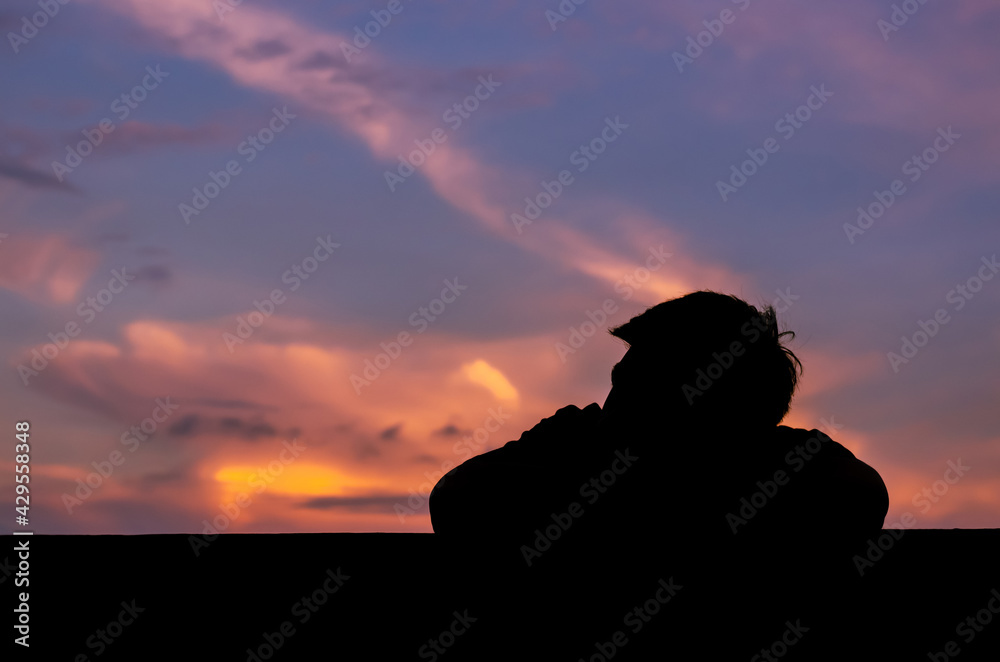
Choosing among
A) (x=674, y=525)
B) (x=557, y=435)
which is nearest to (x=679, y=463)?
(x=674, y=525)

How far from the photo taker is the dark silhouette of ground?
2369mm

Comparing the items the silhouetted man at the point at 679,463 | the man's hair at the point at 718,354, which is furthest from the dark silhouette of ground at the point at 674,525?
the man's hair at the point at 718,354

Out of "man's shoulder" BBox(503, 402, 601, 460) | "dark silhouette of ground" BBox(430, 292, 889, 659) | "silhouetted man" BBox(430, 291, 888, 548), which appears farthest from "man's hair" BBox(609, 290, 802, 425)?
"man's shoulder" BBox(503, 402, 601, 460)

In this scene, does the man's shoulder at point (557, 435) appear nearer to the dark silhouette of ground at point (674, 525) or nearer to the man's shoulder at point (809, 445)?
the dark silhouette of ground at point (674, 525)

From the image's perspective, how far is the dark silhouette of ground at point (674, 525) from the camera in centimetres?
237

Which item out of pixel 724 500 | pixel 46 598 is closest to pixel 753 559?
pixel 724 500

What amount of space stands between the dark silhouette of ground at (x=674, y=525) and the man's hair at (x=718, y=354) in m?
0.11

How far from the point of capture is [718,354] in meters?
2.67

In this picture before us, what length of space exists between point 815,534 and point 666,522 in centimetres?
37

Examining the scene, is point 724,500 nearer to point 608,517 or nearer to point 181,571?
point 608,517

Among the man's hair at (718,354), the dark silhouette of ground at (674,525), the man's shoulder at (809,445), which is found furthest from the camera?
the man's hair at (718,354)

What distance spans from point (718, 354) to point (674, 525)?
1.71 feet

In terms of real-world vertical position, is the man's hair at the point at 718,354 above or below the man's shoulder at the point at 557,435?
above

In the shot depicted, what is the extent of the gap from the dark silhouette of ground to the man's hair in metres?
0.11
